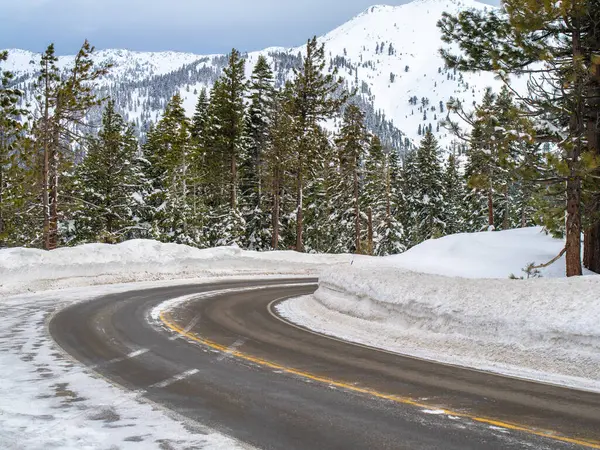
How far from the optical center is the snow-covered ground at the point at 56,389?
5.34 meters

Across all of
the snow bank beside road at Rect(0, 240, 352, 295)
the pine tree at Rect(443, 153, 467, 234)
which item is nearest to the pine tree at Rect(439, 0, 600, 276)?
the snow bank beside road at Rect(0, 240, 352, 295)

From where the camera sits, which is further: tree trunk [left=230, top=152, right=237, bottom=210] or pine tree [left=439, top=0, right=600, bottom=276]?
tree trunk [left=230, top=152, right=237, bottom=210]

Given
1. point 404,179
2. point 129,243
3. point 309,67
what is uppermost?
point 309,67

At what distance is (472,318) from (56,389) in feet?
27.7

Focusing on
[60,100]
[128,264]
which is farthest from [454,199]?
[60,100]

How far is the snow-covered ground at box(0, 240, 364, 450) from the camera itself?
534cm

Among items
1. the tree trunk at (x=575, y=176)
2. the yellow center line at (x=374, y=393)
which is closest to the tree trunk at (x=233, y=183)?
the yellow center line at (x=374, y=393)

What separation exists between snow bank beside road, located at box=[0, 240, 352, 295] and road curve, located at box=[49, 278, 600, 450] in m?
8.97

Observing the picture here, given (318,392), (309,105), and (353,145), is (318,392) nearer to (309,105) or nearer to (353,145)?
(309,105)

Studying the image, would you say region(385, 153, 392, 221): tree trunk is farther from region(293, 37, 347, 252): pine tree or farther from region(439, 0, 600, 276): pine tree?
region(439, 0, 600, 276): pine tree

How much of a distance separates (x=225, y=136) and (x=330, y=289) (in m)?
23.4

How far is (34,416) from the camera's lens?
232 inches

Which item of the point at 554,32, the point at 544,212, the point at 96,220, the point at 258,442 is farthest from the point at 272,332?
the point at 96,220

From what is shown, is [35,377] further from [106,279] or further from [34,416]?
[106,279]
